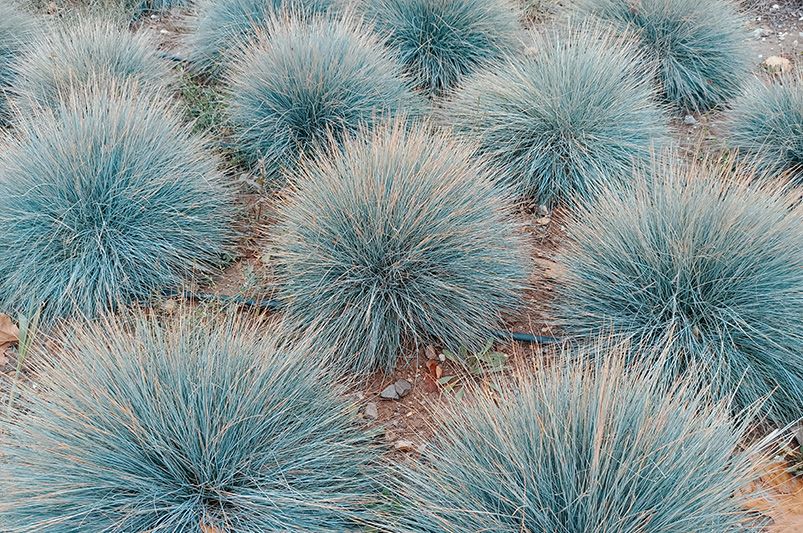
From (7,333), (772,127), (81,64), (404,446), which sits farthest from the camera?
(81,64)

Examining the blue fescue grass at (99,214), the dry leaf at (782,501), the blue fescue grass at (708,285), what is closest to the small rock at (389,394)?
the blue fescue grass at (708,285)

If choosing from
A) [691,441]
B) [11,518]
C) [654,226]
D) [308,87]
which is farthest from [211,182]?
[691,441]

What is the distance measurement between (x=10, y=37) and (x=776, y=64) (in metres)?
5.81

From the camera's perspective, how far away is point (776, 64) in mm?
5254

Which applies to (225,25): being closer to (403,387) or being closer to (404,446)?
(403,387)

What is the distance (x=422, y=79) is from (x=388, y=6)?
65 centimetres

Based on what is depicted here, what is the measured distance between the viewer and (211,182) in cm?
368

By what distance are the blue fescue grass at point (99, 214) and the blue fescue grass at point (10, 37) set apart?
1358mm

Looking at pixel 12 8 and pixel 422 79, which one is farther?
pixel 12 8

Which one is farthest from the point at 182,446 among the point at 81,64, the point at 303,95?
the point at 81,64

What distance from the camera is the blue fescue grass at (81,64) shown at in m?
4.19

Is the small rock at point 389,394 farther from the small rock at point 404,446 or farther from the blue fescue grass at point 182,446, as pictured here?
the blue fescue grass at point 182,446

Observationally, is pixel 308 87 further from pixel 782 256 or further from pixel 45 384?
pixel 782 256

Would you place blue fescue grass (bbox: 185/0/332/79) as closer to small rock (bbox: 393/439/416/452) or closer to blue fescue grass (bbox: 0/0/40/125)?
blue fescue grass (bbox: 0/0/40/125)
